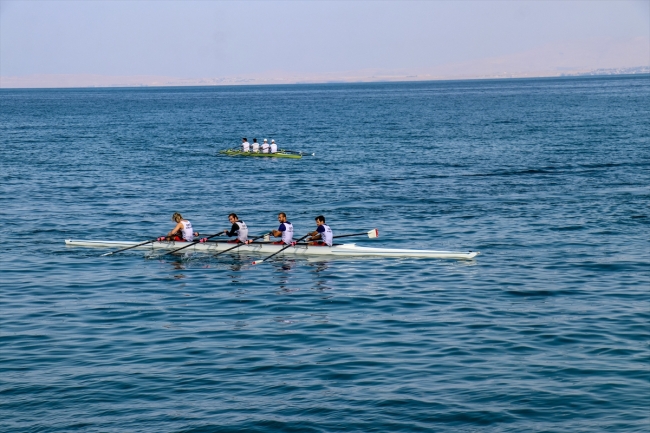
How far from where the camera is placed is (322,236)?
3120 centimetres

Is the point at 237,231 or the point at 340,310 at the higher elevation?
the point at 237,231

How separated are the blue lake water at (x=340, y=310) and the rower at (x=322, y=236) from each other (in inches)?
34.1

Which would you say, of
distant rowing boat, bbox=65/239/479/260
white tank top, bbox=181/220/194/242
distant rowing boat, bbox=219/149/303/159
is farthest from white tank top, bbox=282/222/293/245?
distant rowing boat, bbox=219/149/303/159

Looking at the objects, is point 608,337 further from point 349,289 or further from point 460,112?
point 460,112

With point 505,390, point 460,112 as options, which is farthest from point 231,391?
point 460,112

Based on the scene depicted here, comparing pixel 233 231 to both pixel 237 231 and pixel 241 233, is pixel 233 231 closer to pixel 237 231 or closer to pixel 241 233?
pixel 237 231

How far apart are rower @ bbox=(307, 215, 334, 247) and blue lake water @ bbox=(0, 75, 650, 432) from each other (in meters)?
0.87

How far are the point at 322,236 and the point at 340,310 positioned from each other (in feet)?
23.2

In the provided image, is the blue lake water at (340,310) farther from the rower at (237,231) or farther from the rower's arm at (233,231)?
the rower's arm at (233,231)

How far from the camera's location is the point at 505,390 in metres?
17.8

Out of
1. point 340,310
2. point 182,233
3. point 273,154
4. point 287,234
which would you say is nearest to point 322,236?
point 287,234

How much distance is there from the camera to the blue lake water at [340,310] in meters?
17.1

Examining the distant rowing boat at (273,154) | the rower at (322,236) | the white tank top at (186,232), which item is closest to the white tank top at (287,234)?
the rower at (322,236)

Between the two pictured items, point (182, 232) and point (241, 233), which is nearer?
point (241, 233)
